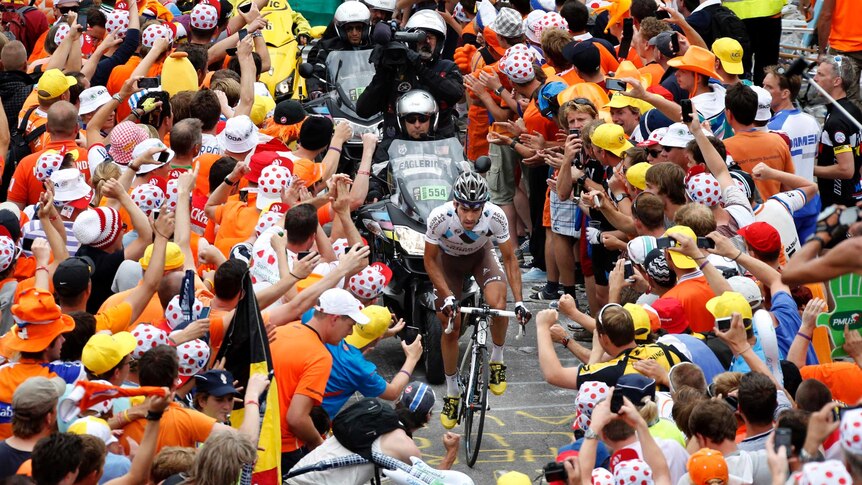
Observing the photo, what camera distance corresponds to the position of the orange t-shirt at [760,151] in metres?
11.0

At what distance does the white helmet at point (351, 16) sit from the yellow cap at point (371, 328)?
668 centimetres

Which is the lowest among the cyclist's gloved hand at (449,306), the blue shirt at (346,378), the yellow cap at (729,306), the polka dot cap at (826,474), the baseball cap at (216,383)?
the cyclist's gloved hand at (449,306)

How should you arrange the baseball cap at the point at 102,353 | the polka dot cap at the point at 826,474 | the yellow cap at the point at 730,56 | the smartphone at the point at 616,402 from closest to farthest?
the polka dot cap at the point at 826,474
the smartphone at the point at 616,402
the baseball cap at the point at 102,353
the yellow cap at the point at 730,56

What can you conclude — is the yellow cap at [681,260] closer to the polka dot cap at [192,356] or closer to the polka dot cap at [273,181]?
the polka dot cap at [273,181]

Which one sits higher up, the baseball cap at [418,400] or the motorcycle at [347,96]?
the baseball cap at [418,400]

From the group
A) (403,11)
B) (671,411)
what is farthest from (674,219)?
(403,11)

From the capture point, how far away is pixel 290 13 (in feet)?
58.1

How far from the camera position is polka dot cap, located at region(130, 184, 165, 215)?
9875 millimetres

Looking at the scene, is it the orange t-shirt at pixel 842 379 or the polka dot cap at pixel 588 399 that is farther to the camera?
the orange t-shirt at pixel 842 379

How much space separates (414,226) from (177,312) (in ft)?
11.0

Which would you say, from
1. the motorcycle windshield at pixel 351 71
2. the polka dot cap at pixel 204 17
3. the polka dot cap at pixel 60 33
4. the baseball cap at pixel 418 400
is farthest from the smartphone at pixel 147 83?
the baseball cap at pixel 418 400

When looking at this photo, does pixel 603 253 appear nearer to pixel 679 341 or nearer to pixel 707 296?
pixel 707 296

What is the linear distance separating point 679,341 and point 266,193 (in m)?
3.54

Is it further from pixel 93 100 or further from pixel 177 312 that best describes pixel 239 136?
Answer: pixel 177 312
